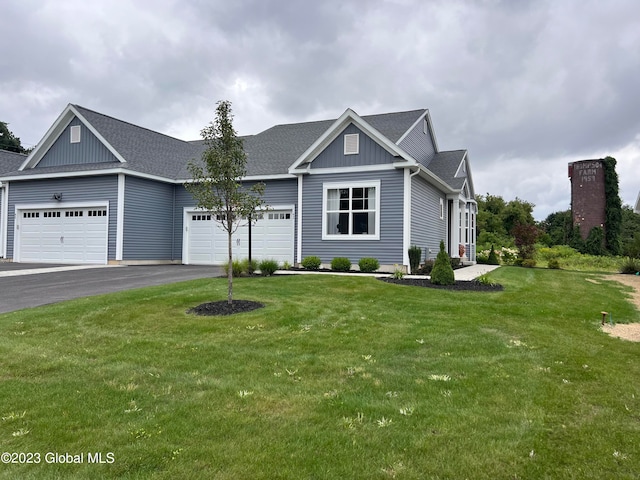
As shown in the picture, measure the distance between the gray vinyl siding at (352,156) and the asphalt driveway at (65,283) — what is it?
6.55 m

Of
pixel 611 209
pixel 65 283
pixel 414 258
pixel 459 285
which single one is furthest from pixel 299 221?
pixel 611 209

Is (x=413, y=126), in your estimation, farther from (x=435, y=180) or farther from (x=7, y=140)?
(x=7, y=140)

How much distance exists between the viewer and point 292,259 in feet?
57.5

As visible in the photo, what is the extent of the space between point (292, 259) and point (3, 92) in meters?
25.9

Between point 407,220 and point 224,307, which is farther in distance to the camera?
point 407,220

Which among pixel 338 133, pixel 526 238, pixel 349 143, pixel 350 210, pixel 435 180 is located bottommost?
pixel 526 238

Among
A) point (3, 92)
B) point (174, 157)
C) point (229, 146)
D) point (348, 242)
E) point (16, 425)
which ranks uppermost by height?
point (3, 92)

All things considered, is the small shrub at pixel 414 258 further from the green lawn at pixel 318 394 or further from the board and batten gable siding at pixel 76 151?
the board and batten gable siding at pixel 76 151

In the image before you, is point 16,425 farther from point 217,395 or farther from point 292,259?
point 292,259

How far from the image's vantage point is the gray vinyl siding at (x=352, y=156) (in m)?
15.2

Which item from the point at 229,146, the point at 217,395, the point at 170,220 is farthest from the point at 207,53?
the point at 217,395

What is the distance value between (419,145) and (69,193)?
615 inches

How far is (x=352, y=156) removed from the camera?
614 inches

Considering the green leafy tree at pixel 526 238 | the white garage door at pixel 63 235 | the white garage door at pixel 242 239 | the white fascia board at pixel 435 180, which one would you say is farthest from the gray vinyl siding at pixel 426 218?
the white garage door at pixel 63 235
